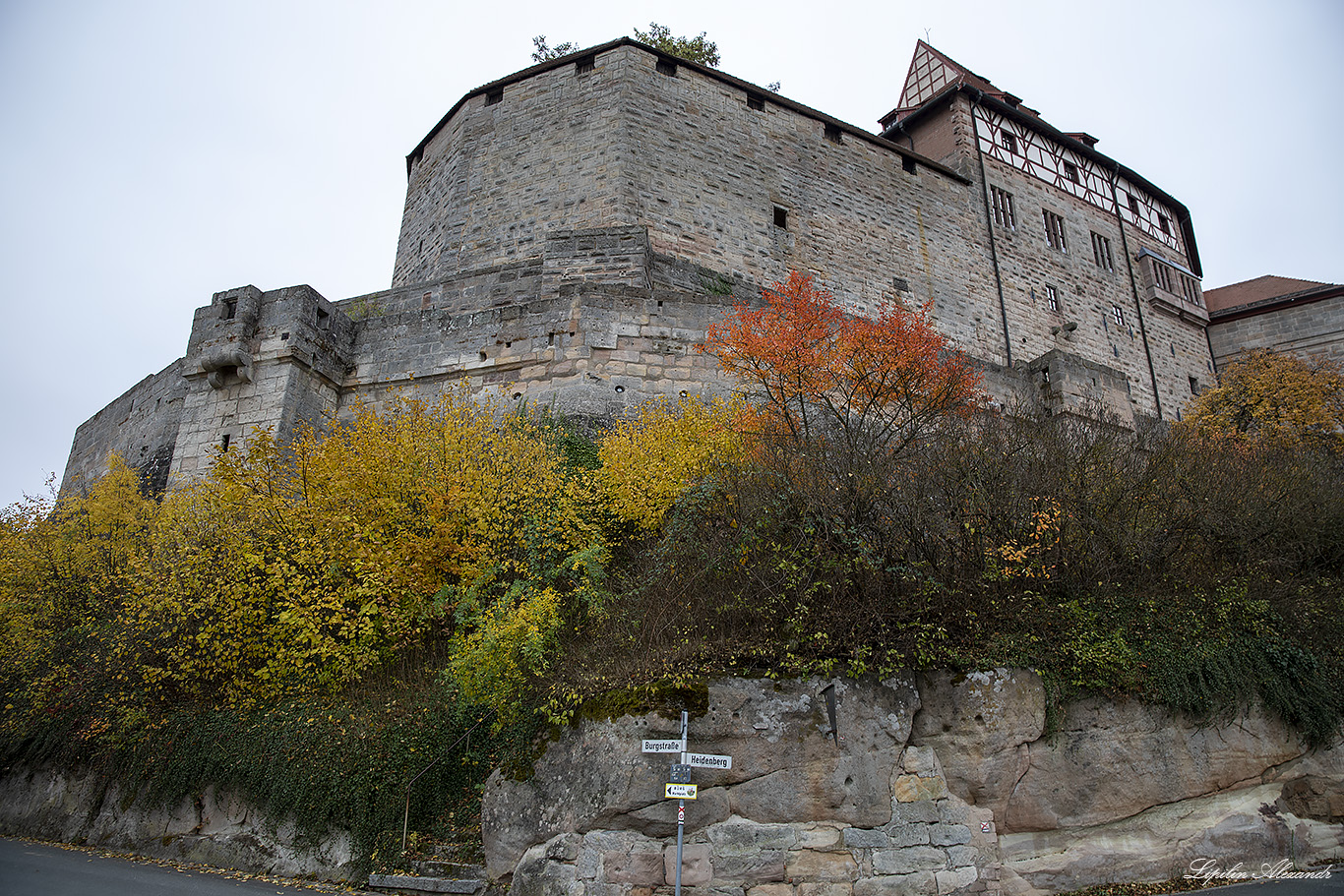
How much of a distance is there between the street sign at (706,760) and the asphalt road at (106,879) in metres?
3.53

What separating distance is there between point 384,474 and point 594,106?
442 inches

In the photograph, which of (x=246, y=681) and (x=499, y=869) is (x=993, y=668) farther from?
(x=246, y=681)

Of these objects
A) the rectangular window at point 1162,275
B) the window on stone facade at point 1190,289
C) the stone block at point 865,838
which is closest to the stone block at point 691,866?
the stone block at point 865,838

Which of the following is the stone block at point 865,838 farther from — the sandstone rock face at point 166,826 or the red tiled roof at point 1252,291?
the red tiled roof at point 1252,291

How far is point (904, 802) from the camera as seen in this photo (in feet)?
21.2

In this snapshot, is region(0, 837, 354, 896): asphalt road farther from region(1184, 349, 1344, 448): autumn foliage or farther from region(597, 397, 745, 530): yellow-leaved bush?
region(1184, 349, 1344, 448): autumn foliage

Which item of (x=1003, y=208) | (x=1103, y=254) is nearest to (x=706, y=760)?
(x=1003, y=208)

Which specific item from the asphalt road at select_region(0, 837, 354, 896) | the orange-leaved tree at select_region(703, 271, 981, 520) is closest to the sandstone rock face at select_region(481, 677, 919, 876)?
the asphalt road at select_region(0, 837, 354, 896)

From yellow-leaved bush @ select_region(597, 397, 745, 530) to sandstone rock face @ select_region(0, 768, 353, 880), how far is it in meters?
4.45

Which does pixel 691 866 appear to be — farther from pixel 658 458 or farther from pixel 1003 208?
pixel 1003 208

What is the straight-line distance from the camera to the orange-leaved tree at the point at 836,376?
10.7 meters

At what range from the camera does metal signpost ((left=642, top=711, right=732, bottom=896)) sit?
5.96 meters

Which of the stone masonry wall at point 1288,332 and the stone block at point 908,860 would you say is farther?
the stone masonry wall at point 1288,332

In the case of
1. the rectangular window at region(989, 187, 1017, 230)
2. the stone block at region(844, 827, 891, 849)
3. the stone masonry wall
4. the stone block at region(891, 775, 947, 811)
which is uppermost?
the rectangular window at region(989, 187, 1017, 230)
